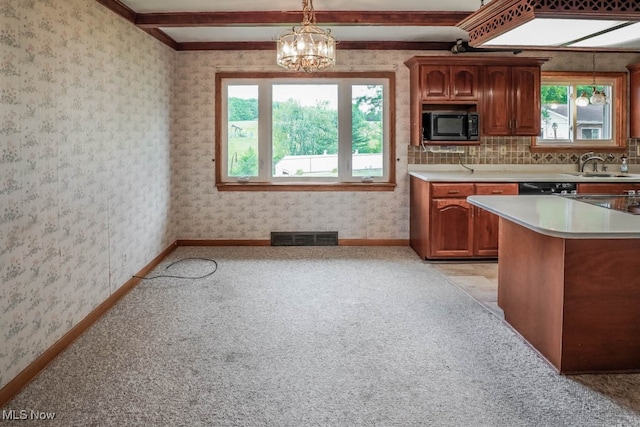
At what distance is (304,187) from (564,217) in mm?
3762

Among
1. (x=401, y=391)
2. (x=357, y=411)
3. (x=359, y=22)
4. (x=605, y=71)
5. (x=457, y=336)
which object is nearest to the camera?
(x=357, y=411)

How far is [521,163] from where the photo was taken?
6199 mm

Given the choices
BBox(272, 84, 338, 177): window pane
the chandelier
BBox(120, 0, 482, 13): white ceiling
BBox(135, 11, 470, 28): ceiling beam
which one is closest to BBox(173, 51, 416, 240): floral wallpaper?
BBox(272, 84, 338, 177): window pane

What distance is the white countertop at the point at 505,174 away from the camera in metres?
5.33

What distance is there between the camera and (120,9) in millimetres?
4262

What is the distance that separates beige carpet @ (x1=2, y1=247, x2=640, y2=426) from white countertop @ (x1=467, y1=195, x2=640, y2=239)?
81 cm

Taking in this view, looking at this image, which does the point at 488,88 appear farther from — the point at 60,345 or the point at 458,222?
the point at 60,345

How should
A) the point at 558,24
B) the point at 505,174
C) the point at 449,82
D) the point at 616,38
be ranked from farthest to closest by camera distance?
the point at 505,174 → the point at 449,82 → the point at 616,38 → the point at 558,24

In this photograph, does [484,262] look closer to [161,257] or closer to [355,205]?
[355,205]

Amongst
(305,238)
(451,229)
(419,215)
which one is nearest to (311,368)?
(451,229)

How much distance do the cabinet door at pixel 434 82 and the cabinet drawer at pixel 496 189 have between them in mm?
1093

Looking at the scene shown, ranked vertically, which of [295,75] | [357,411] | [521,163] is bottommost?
[357,411]

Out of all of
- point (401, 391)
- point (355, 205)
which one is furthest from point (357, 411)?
point (355, 205)

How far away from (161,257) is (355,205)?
2.33 metres
